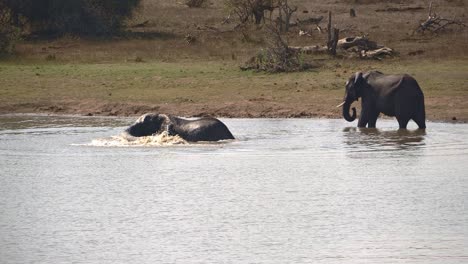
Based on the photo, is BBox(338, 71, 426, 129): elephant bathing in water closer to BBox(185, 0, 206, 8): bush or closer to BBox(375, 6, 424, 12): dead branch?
BBox(375, 6, 424, 12): dead branch

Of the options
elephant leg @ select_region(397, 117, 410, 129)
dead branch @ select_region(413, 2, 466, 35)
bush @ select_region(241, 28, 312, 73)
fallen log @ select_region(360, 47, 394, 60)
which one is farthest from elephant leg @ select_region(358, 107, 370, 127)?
dead branch @ select_region(413, 2, 466, 35)

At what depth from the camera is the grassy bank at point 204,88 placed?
22.6 meters

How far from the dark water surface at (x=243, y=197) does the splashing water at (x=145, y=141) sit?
2.0 inches

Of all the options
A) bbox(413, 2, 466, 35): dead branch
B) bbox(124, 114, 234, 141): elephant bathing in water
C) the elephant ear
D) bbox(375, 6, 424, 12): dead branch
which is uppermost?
bbox(375, 6, 424, 12): dead branch

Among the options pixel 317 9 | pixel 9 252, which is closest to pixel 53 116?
pixel 9 252

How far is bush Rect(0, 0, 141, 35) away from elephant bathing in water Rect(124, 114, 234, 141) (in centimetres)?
1760

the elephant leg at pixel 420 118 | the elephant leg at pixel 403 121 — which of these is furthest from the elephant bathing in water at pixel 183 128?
the elephant leg at pixel 420 118

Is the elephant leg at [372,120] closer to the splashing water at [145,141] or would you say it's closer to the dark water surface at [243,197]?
the dark water surface at [243,197]

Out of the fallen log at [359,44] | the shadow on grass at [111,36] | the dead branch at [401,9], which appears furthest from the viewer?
the dead branch at [401,9]

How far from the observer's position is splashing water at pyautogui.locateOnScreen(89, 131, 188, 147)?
1797 cm

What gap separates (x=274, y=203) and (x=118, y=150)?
4.77 m

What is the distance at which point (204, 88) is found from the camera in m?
24.8

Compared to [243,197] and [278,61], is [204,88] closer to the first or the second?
[278,61]

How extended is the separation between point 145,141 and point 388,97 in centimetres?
405
